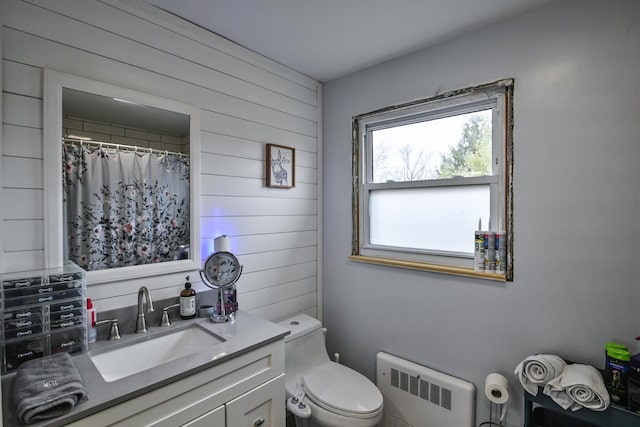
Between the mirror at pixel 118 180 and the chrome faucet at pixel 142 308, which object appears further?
the chrome faucet at pixel 142 308

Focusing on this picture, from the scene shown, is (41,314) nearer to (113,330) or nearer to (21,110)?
(113,330)

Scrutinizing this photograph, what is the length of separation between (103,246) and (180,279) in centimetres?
40

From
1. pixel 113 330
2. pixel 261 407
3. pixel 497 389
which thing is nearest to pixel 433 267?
pixel 497 389

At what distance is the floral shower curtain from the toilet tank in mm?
885

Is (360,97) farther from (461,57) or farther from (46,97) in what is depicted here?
(46,97)

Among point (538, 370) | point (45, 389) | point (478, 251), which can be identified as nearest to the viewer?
point (45, 389)

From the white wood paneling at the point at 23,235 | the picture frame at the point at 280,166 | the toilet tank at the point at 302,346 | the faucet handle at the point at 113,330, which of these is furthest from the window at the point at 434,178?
the white wood paneling at the point at 23,235

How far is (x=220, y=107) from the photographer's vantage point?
5.94 feet

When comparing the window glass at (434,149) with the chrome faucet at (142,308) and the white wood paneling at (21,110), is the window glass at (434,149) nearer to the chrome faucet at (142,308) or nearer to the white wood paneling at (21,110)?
the chrome faucet at (142,308)

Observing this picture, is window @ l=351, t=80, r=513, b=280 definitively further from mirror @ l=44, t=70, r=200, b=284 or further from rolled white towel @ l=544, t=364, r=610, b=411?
mirror @ l=44, t=70, r=200, b=284

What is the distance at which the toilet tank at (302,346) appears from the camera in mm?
1921

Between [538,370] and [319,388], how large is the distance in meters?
1.08

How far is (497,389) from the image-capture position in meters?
1.51

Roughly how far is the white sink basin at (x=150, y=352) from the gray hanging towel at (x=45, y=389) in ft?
0.71
